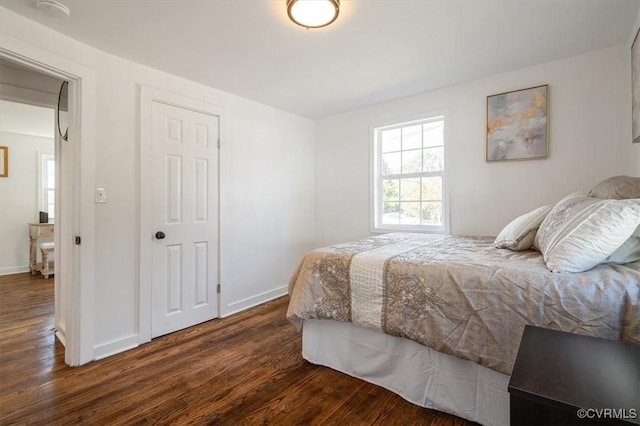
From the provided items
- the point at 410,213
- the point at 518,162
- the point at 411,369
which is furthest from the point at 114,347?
the point at 518,162

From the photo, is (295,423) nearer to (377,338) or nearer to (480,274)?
(377,338)

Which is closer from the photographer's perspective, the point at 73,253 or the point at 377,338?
the point at 377,338

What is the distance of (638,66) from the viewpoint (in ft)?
6.05

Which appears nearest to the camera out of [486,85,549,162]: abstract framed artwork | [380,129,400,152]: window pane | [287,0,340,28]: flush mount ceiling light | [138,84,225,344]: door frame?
[287,0,340,28]: flush mount ceiling light

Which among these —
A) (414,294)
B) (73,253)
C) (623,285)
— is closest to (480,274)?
(414,294)

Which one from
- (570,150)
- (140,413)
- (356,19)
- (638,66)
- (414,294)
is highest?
(356,19)

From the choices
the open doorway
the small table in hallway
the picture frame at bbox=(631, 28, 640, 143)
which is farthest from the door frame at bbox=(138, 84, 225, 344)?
the small table in hallway

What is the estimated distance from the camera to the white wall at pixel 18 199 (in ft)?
16.4

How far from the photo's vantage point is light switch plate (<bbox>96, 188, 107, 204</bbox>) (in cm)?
224

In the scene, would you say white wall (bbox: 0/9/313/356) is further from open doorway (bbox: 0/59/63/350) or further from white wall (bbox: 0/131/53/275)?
white wall (bbox: 0/131/53/275)

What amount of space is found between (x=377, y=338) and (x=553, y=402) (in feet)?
4.06

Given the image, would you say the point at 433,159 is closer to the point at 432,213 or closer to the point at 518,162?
the point at 432,213

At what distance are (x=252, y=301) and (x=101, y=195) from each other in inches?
72.5

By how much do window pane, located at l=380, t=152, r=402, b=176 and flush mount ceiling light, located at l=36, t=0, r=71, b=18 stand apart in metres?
3.04
